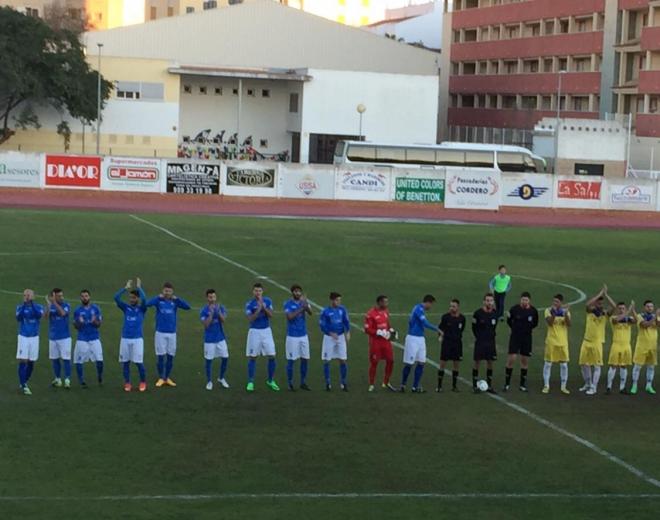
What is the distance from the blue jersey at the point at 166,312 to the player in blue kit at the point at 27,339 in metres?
1.98

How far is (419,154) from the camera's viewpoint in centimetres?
7762

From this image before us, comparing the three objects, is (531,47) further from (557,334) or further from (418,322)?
(418,322)

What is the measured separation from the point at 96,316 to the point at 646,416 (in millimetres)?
9295

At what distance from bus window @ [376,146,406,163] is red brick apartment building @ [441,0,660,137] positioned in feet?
66.1

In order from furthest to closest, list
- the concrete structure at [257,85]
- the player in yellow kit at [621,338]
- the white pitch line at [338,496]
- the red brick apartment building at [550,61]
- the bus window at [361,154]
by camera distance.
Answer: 1. the concrete structure at [257,85]
2. the red brick apartment building at [550,61]
3. the bus window at [361,154]
4. the player in yellow kit at [621,338]
5. the white pitch line at [338,496]

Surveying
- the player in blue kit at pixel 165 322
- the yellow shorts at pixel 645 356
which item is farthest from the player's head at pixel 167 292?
the yellow shorts at pixel 645 356

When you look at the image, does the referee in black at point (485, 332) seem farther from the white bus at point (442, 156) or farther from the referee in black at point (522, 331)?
the white bus at point (442, 156)

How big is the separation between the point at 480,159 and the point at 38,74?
Answer: 3168 cm

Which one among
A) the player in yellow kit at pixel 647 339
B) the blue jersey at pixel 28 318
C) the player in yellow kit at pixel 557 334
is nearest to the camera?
the blue jersey at pixel 28 318

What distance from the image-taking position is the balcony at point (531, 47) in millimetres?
97681

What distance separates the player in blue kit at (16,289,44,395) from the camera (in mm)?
20828

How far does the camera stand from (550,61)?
343 ft

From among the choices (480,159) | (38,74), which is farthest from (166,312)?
(38,74)

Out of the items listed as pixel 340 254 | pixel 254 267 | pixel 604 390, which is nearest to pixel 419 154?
pixel 340 254
